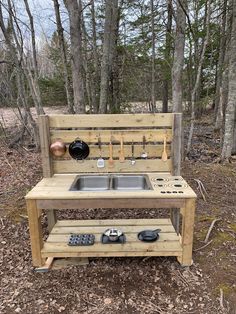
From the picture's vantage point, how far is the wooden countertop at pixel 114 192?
83.2 inches

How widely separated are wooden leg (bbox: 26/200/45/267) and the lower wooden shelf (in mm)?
60

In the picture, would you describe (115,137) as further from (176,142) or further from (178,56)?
(178,56)

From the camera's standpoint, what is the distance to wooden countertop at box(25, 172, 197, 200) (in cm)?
211

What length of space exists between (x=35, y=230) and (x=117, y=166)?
0.97 metres

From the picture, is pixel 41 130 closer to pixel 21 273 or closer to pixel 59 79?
pixel 21 273

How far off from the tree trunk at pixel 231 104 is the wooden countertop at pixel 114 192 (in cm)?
269

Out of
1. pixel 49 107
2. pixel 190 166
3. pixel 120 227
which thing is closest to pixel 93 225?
pixel 120 227

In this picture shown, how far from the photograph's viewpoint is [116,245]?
2330 millimetres

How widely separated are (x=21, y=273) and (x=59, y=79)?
36.8 feet

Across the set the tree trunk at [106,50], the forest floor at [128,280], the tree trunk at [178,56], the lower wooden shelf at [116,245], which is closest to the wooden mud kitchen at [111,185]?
the lower wooden shelf at [116,245]

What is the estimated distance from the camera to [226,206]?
11.0 ft

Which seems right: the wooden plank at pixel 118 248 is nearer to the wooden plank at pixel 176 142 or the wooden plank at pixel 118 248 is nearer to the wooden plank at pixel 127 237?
the wooden plank at pixel 127 237

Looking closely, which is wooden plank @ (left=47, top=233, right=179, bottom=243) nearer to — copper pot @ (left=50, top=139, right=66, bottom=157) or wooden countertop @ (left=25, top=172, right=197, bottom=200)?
wooden countertop @ (left=25, top=172, right=197, bottom=200)

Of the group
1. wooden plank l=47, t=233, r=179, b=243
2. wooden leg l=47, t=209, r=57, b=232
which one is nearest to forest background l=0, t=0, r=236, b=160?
wooden leg l=47, t=209, r=57, b=232
